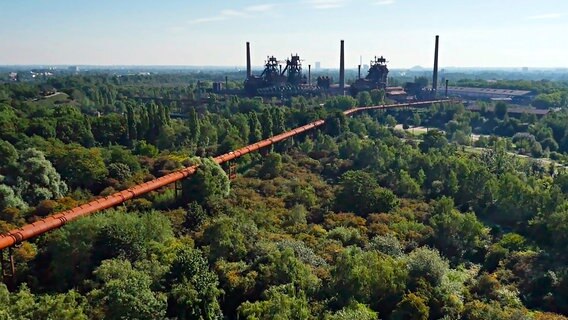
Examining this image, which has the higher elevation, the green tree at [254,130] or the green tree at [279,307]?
the green tree at [254,130]

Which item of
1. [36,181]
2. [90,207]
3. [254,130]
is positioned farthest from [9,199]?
[254,130]

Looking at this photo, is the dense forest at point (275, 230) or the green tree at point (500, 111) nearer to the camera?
the dense forest at point (275, 230)

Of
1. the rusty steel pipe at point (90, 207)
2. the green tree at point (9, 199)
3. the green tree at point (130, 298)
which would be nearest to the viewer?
the green tree at point (130, 298)

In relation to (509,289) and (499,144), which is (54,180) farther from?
(499,144)

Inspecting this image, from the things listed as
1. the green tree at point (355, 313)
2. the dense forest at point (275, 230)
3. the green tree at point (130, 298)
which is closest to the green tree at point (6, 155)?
the dense forest at point (275, 230)

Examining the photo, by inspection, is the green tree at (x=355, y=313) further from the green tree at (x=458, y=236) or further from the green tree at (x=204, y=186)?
the green tree at (x=204, y=186)

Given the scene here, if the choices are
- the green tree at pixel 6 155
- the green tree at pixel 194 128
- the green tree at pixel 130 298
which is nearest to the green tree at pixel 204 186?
the green tree at pixel 130 298

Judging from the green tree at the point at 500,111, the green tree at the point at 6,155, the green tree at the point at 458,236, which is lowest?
the green tree at the point at 458,236

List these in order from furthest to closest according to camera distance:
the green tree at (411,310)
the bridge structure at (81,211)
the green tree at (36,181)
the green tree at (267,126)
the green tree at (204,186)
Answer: the green tree at (267,126) < the green tree at (36,181) < the green tree at (204,186) < the bridge structure at (81,211) < the green tree at (411,310)

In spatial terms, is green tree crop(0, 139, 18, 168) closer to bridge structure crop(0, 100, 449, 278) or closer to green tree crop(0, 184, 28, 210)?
green tree crop(0, 184, 28, 210)
